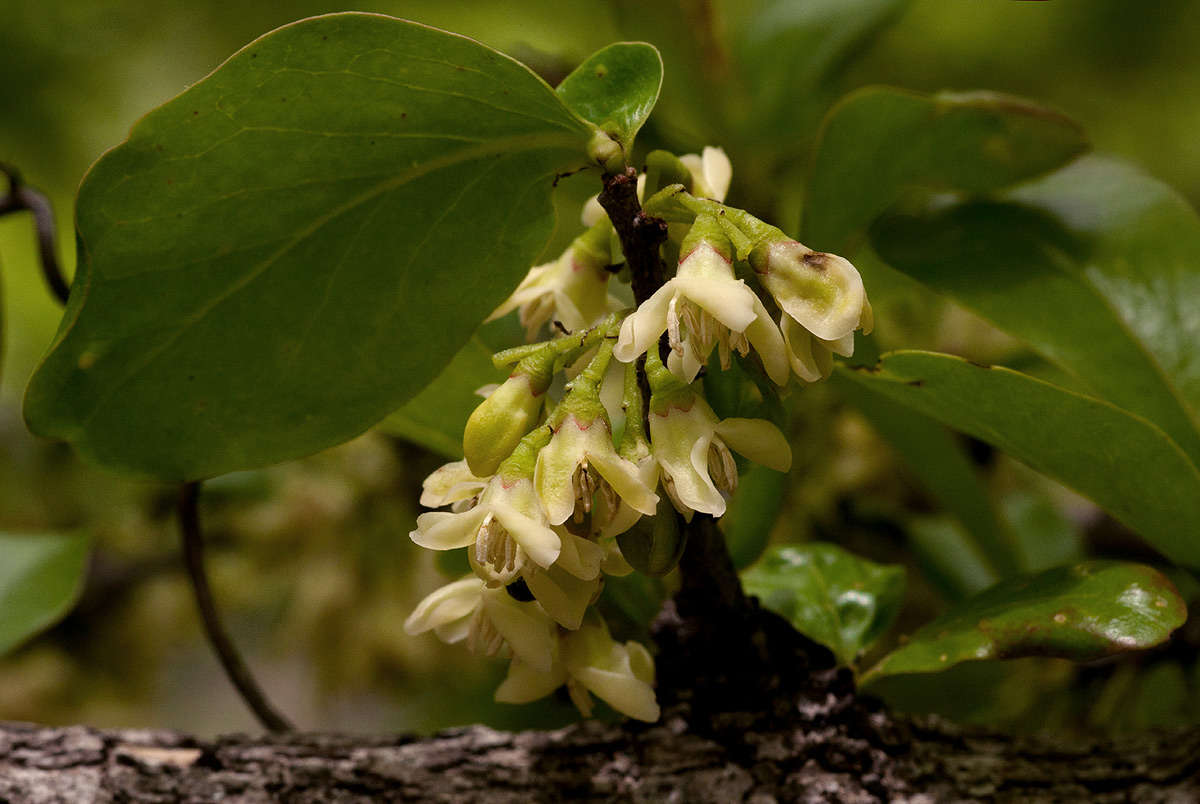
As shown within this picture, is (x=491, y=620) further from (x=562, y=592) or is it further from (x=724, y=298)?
(x=724, y=298)

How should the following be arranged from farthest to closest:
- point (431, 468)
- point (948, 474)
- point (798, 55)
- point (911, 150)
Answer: point (431, 468) → point (798, 55) → point (948, 474) → point (911, 150)

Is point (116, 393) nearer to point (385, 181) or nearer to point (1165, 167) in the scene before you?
A: point (385, 181)

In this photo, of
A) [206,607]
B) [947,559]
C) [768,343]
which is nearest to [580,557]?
[768,343]

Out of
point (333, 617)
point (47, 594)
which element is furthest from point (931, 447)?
point (333, 617)

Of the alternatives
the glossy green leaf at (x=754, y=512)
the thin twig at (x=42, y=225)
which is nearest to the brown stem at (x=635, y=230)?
the glossy green leaf at (x=754, y=512)

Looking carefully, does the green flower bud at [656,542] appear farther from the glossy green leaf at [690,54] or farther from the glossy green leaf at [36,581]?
the glossy green leaf at [690,54]

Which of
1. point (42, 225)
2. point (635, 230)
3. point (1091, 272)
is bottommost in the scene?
point (635, 230)
